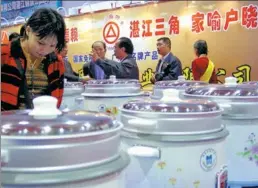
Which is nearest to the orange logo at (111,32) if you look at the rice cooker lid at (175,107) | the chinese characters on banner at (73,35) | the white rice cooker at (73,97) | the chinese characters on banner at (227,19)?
the chinese characters on banner at (73,35)

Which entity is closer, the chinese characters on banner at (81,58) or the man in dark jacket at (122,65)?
the man in dark jacket at (122,65)

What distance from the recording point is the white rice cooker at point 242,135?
4.41ft

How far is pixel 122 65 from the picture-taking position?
10.3 ft

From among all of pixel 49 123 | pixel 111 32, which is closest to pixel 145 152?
pixel 49 123

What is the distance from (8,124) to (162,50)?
2.75 metres

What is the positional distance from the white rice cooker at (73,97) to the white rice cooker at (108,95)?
20cm

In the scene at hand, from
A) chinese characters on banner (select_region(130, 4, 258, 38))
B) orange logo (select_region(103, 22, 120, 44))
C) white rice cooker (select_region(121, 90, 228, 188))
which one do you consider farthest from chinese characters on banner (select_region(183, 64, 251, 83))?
white rice cooker (select_region(121, 90, 228, 188))

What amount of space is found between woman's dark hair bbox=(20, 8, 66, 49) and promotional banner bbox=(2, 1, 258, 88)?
2595mm

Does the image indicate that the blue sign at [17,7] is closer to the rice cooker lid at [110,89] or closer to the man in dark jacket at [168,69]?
the man in dark jacket at [168,69]

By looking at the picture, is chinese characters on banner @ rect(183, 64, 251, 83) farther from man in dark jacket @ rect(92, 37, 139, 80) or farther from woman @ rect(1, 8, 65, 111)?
woman @ rect(1, 8, 65, 111)

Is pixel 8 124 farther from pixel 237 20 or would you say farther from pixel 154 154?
pixel 237 20

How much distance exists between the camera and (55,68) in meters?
1.46

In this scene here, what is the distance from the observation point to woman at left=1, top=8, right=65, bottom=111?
125 cm

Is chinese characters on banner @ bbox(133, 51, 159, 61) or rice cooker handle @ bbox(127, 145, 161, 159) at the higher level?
chinese characters on banner @ bbox(133, 51, 159, 61)
